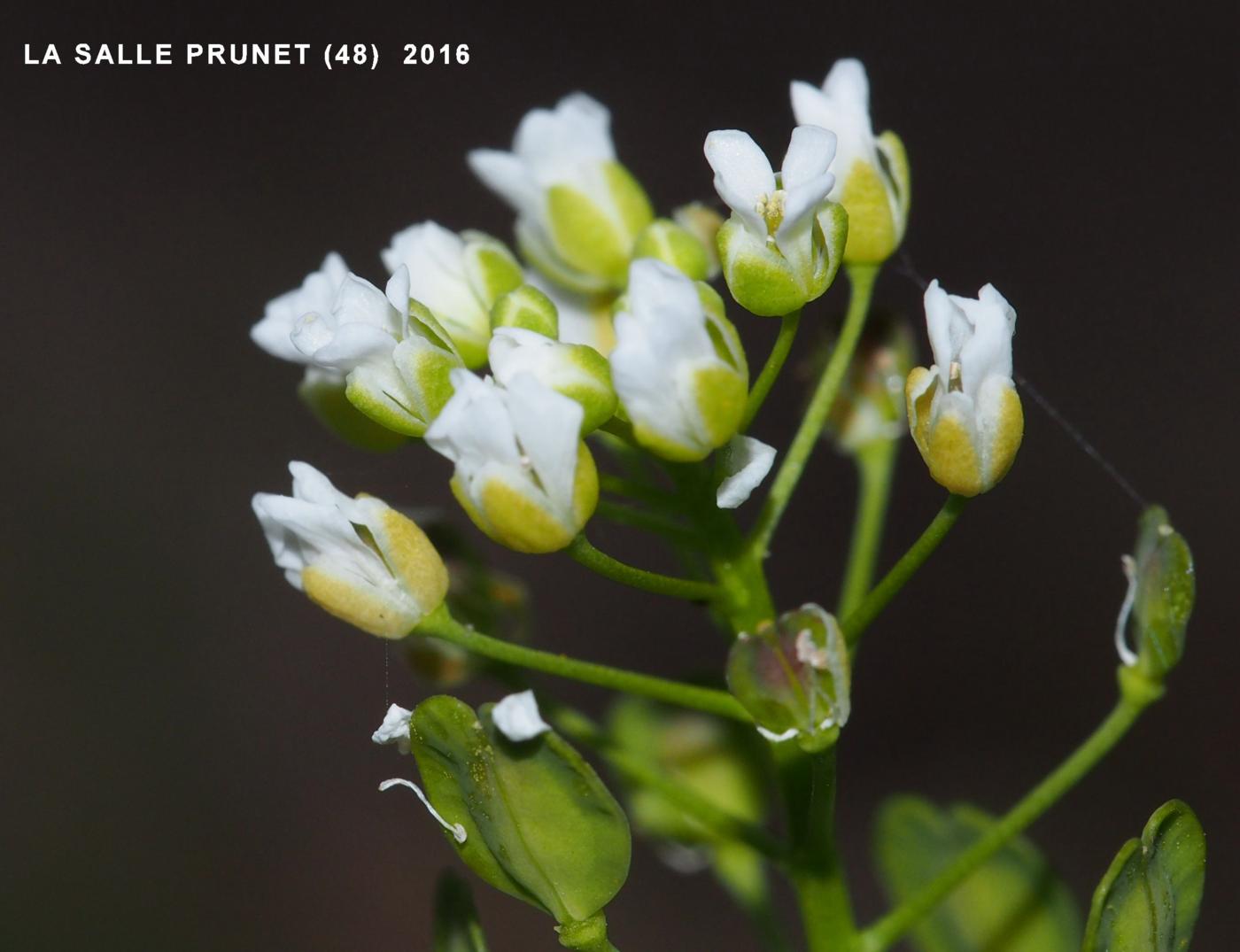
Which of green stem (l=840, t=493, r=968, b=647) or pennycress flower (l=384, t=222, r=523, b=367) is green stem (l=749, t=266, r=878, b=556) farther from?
pennycress flower (l=384, t=222, r=523, b=367)

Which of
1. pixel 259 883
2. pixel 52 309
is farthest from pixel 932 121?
pixel 259 883

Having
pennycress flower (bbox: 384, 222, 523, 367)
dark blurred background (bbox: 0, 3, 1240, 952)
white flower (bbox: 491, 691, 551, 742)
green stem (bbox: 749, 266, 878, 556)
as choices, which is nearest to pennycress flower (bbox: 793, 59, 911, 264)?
green stem (bbox: 749, 266, 878, 556)

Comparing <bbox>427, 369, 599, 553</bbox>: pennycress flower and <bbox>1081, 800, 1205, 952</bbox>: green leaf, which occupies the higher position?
<bbox>427, 369, 599, 553</bbox>: pennycress flower

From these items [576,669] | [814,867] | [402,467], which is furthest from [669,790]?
[402,467]

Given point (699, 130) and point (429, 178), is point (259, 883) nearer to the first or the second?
point (429, 178)

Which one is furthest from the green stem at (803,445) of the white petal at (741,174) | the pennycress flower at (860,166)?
the white petal at (741,174)

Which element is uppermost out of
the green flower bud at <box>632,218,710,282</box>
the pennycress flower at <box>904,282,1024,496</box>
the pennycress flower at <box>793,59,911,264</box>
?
the pennycress flower at <box>793,59,911,264</box>
